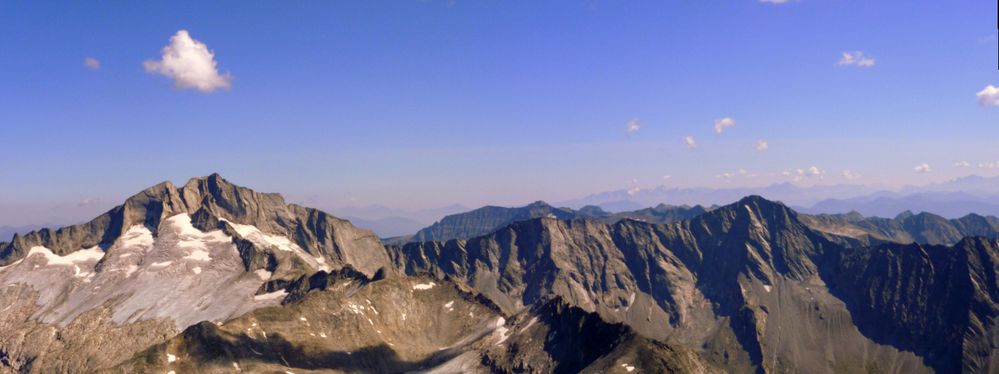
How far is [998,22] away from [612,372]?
160 metres

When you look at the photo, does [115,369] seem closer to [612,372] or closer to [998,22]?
[612,372]

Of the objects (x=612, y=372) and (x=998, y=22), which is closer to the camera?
(x=998, y=22)

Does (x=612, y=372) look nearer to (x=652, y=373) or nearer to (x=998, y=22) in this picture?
(x=652, y=373)

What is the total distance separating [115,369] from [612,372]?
152 meters

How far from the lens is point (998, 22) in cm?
5572

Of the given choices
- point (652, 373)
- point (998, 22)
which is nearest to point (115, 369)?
point (652, 373)

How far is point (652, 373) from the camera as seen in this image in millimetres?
199250

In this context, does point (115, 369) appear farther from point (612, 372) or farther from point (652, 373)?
point (652, 373)

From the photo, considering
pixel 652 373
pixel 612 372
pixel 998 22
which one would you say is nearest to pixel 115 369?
pixel 612 372

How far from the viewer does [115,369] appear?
200 meters

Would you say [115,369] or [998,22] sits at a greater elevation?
[998,22]

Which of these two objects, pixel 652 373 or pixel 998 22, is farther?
pixel 652 373

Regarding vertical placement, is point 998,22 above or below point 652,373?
above

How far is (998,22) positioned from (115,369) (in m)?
227
